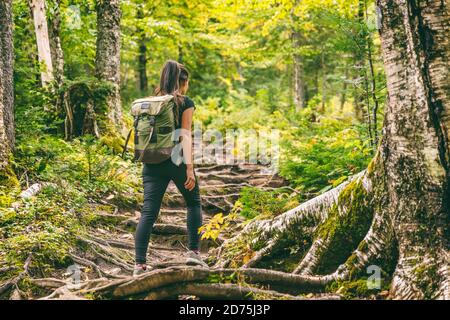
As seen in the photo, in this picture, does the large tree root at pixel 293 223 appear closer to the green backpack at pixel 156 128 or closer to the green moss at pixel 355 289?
the green moss at pixel 355 289

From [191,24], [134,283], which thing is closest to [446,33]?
[134,283]

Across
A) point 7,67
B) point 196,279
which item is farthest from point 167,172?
point 7,67

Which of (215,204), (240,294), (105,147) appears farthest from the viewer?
(105,147)

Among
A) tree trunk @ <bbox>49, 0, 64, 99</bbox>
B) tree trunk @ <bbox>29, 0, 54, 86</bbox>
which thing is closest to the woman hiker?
tree trunk @ <bbox>49, 0, 64, 99</bbox>

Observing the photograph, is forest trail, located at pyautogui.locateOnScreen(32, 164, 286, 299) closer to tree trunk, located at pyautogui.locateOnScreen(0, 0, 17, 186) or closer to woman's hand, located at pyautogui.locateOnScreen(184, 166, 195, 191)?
woman's hand, located at pyautogui.locateOnScreen(184, 166, 195, 191)

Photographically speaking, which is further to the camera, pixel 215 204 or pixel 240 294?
pixel 215 204

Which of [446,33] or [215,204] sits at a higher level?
[446,33]

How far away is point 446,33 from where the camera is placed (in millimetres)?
3842

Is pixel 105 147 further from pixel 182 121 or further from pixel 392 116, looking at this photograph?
pixel 392 116

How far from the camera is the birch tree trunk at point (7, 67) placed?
7.98 m

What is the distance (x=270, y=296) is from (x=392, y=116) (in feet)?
6.44

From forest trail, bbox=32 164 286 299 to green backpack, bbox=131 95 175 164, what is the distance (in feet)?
4.22

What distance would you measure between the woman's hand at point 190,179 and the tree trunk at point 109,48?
6.94 metres

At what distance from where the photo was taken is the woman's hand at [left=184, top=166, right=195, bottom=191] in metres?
5.13
